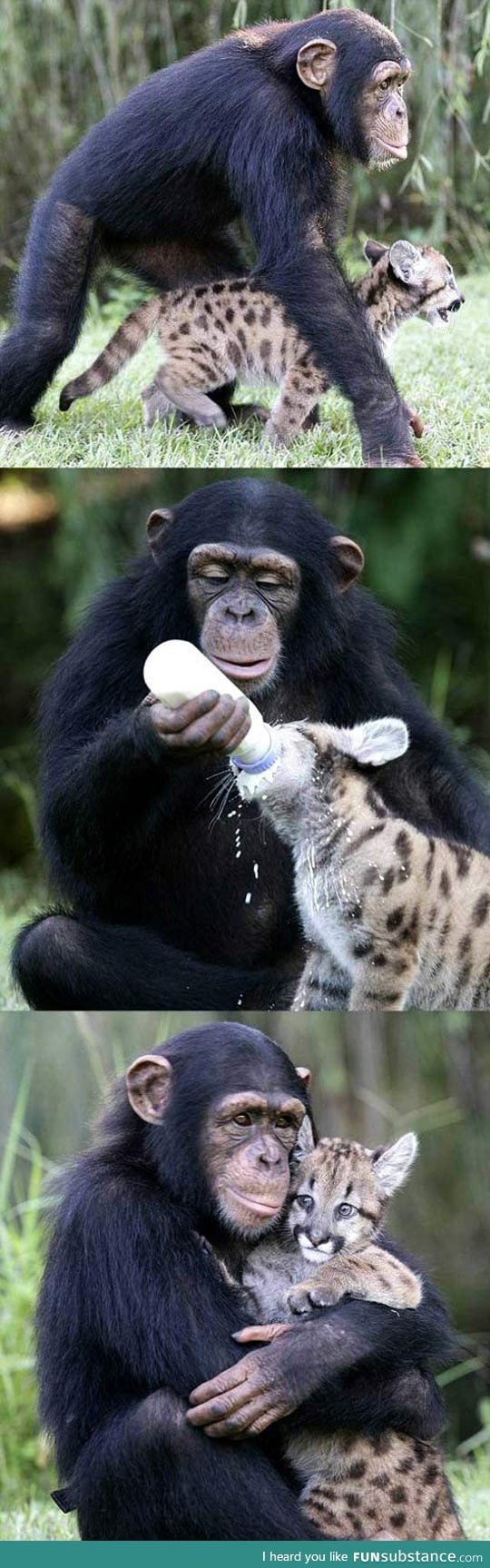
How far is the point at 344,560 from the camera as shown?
168 inches

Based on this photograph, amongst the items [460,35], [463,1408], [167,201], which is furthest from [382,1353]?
[460,35]

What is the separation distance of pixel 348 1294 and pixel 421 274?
2.52m

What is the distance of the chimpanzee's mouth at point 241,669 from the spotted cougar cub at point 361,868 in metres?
0.19

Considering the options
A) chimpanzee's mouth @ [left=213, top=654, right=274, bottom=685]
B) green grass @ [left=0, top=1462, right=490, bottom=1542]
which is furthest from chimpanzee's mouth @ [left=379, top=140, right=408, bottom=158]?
green grass @ [left=0, top=1462, right=490, bottom=1542]

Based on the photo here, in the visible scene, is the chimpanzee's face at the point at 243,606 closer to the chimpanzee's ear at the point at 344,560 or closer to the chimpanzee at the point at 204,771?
the chimpanzee at the point at 204,771

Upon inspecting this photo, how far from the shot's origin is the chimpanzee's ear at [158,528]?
4262mm

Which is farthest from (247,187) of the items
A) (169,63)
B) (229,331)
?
(169,63)

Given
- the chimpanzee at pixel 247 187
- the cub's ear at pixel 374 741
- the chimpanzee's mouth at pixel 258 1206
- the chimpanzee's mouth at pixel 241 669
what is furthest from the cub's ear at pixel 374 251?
the chimpanzee's mouth at pixel 258 1206

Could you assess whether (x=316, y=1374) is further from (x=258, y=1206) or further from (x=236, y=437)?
(x=236, y=437)

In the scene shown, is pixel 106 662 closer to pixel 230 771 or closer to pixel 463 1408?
pixel 230 771

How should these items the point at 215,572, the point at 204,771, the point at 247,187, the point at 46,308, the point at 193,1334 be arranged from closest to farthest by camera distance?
the point at 193,1334, the point at 215,572, the point at 247,187, the point at 204,771, the point at 46,308

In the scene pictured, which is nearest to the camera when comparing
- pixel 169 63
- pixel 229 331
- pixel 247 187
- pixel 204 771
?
pixel 247 187

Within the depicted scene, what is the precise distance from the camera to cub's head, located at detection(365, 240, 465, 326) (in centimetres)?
470

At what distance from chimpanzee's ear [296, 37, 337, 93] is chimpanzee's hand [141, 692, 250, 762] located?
155cm
